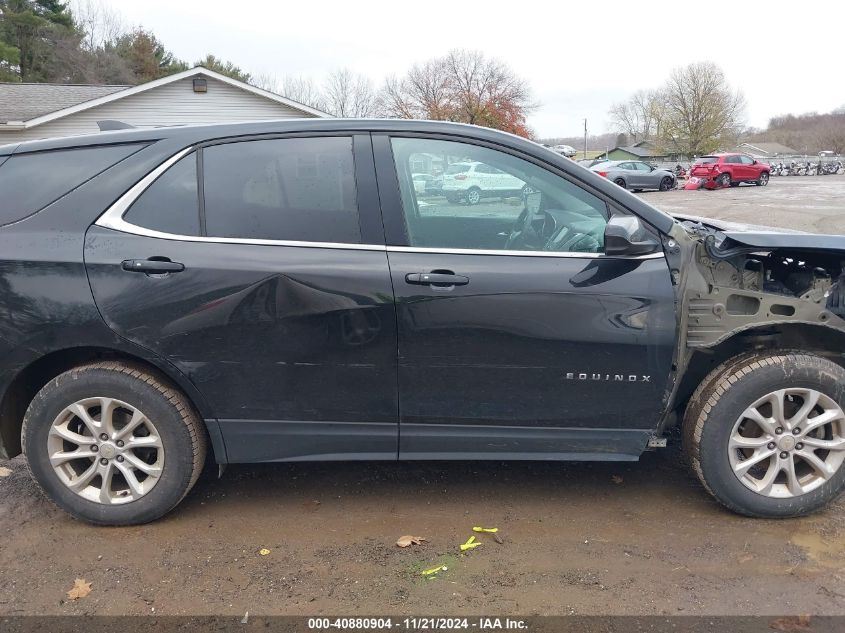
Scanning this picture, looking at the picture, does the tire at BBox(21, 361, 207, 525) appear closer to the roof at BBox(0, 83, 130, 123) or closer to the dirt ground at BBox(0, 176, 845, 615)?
the dirt ground at BBox(0, 176, 845, 615)

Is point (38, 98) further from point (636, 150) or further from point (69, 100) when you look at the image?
point (636, 150)

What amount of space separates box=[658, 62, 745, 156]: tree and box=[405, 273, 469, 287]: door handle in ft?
226

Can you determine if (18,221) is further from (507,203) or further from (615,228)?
(615,228)

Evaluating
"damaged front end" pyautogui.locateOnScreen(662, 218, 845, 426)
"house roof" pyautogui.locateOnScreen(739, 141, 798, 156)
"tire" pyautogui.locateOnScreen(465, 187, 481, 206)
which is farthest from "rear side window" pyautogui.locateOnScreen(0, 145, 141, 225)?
"house roof" pyautogui.locateOnScreen(739, 141, 798, 156)

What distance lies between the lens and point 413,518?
3139 mm

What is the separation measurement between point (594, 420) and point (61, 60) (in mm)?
47625

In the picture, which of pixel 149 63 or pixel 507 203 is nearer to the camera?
pixel 507 203

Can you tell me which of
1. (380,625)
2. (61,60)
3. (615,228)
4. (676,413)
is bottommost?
(380,625)

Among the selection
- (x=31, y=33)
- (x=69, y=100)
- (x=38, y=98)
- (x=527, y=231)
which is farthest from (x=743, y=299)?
(x=31, y=33)

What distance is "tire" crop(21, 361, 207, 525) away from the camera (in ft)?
9.61

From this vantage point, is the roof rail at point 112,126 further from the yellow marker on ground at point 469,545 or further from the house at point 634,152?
the house at point 634,152

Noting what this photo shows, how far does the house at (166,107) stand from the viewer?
726 inches

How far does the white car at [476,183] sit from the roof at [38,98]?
19.2 metres

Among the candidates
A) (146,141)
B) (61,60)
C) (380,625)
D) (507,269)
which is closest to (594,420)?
(507,269)
